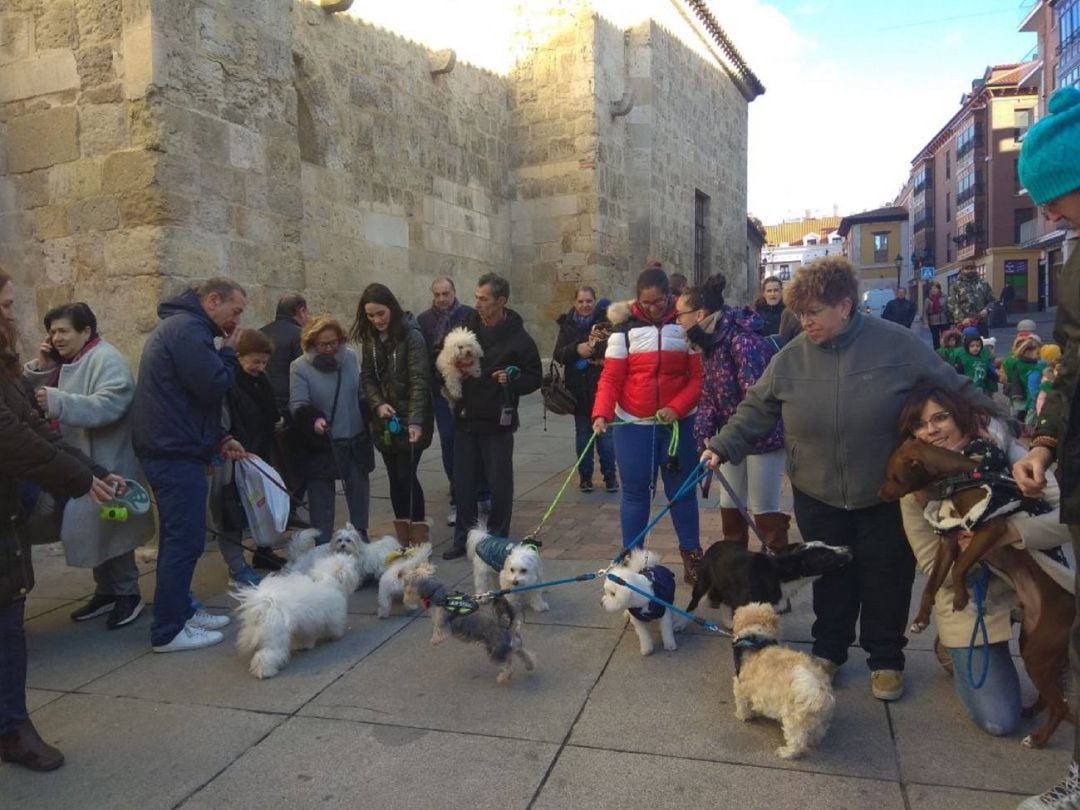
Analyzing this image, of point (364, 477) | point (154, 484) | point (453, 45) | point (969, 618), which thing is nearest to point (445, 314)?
point (364, 477)

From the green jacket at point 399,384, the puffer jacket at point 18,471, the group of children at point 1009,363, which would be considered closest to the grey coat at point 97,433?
the puffer jacket at point 18,471

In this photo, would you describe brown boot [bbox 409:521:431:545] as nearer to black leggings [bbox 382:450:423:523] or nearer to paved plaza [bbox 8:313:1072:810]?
black leggings [bbox 382:450:423:523]

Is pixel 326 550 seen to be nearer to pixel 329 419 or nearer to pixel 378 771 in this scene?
pixel 329 419

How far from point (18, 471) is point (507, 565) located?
2196 millimetres

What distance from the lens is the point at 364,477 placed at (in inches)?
218

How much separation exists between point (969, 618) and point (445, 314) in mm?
4893

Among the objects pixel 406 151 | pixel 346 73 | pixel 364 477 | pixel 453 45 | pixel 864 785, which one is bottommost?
pixel 864 785

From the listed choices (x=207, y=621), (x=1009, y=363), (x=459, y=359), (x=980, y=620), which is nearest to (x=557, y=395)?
(x=459, y=359)

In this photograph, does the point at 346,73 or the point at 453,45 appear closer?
the point at 346,73

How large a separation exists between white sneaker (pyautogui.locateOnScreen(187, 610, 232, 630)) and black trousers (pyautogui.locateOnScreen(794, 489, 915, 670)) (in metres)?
3.13

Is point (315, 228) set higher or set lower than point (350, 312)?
higher

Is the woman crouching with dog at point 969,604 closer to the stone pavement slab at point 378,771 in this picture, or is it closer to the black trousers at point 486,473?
the stone pavement slab at point 378,771

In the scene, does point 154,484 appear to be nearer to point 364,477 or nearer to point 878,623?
point 364,477

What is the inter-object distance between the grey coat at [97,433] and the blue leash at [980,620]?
4127 millimetres
